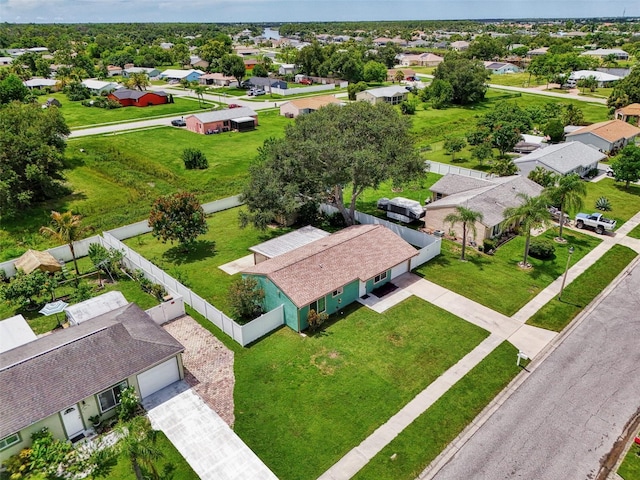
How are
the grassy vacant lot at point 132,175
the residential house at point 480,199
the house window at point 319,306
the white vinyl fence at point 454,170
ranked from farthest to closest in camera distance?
1. the white vinyl fence at point 454,170
2. the grassy vacant lot at point 132,175
3. the residential house at point 480,199
4. the house window at point 319,306

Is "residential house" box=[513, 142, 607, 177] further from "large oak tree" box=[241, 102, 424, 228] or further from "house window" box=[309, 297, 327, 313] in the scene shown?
"house window" box=[309, 297, 327, 313]

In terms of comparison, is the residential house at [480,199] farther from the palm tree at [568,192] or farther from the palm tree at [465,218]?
the palm tree at [568,192]

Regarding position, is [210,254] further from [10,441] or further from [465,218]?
[10,441]

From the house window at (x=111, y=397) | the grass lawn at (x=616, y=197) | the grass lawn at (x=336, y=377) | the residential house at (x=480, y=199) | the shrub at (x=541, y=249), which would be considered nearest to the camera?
the grass lawn at (x=336, y=377)

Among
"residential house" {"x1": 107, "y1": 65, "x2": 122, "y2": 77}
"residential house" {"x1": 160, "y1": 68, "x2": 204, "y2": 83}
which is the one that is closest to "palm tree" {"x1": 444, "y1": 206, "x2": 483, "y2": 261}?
"residential house" {"x1": 160, "y1": 68, "x2": 204, "y2": 83}

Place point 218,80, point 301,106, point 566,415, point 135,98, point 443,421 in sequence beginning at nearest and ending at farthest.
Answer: point 443,421, point 566,415, point 301,106, point 135,98, point 218,80

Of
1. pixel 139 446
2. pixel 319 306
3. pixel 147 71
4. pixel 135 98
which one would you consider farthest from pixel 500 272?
pixel 147 71


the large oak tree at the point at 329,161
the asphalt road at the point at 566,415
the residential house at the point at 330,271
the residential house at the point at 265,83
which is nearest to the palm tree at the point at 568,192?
the large oak tree at the point at 329,161
